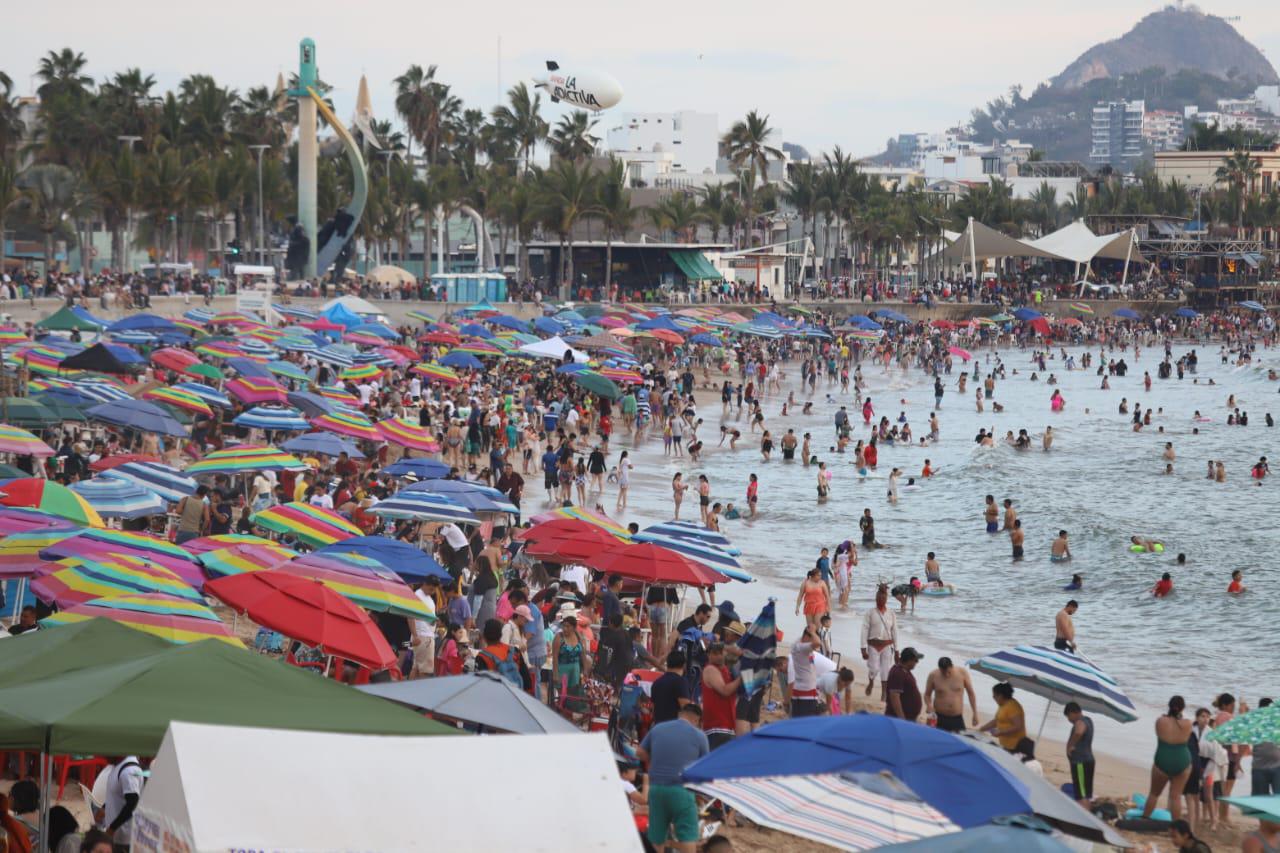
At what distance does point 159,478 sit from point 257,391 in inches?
309

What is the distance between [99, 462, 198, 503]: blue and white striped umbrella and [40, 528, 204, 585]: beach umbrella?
392 centimetres

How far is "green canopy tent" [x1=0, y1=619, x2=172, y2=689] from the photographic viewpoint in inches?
287

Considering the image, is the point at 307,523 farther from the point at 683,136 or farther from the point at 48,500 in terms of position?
the point at 683,136

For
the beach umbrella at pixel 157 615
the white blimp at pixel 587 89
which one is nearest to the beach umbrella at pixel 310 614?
the beach umbrella at pixel 157 615

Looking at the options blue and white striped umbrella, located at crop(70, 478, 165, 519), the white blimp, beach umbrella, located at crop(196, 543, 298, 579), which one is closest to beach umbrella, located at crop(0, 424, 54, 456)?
blue and white striped umbrella, located at crop(70, 478, 165, 519)

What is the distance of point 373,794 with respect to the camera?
5.19 metres

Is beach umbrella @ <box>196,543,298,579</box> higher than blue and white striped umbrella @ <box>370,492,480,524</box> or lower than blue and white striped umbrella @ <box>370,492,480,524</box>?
higher

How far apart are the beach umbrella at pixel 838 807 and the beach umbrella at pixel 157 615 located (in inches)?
159

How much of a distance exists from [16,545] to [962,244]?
82.2m

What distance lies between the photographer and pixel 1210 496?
117 ft

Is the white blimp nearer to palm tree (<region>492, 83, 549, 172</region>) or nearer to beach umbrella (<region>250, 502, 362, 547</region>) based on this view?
palm tree (<region>492, 83, 549, 172</region>)

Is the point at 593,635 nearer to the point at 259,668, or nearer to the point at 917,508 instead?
the point at 259,668

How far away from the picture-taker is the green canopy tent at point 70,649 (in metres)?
7.29

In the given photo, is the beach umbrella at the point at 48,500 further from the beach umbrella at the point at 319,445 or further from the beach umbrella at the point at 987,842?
the beach umbrella at the point at 987,842
